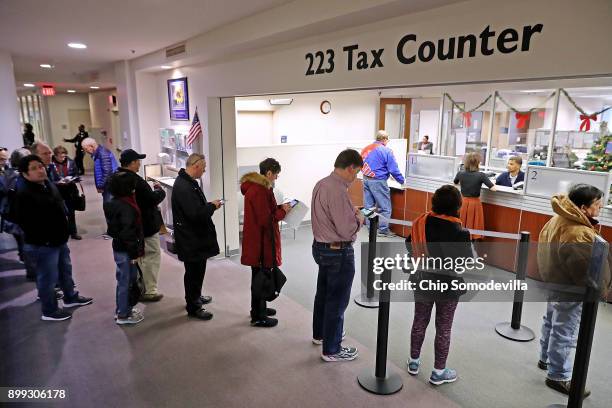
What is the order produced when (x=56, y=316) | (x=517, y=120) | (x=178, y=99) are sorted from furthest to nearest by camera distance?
(x=517, y=120)
(x=178, y=99)
(x=56, y=316)

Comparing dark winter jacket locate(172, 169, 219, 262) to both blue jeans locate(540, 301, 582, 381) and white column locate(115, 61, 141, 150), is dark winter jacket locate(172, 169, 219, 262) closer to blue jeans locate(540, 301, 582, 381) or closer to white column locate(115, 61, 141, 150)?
blue jeans locate(540, 301, 582, 381)

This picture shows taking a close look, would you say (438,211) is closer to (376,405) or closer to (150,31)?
(376,405)

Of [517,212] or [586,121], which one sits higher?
[586,121]

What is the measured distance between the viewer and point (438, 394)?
284 cm

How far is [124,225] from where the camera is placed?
345 centimetres

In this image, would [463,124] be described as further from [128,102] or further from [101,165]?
[101,165]

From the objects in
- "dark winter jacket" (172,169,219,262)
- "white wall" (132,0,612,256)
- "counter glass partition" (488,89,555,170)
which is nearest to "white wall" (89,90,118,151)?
"white wall" (132,0,612,256)

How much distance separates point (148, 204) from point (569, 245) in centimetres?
329

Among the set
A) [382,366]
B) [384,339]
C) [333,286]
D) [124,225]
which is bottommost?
[382,366]

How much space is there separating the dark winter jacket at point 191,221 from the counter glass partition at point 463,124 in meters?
6.53

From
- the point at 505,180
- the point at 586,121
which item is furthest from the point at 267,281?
the point at 586,121

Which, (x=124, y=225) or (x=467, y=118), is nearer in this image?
(x=124, y=225)

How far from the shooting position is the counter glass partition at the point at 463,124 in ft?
29.5

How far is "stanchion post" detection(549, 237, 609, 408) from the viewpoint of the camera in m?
2.20
